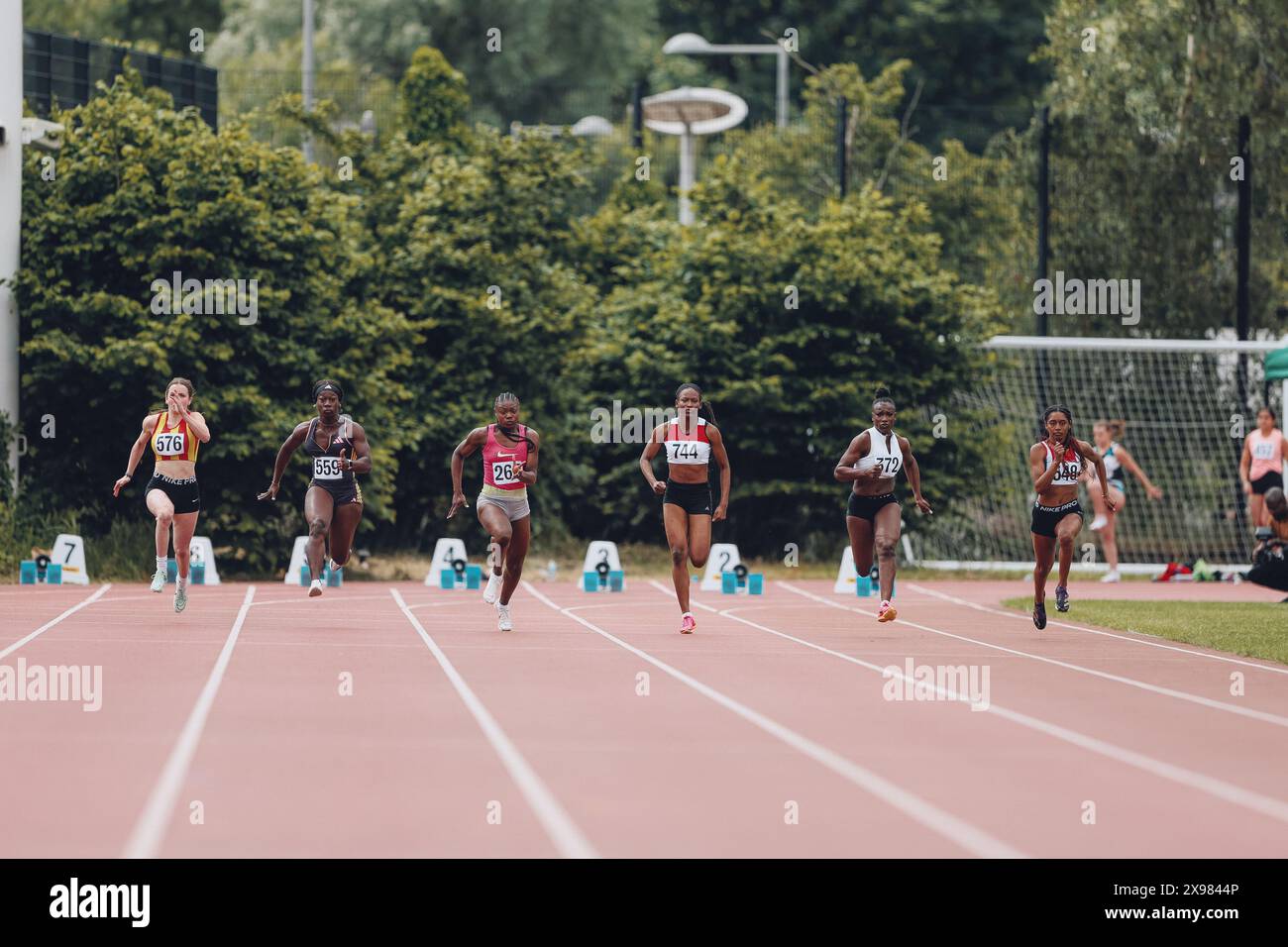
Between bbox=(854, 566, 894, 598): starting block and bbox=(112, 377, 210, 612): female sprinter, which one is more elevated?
bbox=(112, 377, 210, 612): female sprinter

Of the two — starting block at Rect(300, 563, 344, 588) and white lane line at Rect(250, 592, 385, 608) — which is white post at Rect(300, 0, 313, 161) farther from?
white lane line at Rect(250, 592, 385, 608)

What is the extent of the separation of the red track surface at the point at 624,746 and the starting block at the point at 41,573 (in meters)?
4.47

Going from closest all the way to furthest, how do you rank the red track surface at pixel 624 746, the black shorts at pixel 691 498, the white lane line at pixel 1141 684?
the red track surface at pixel 624 746 < the white lane line at pixel 1141 684 < the black shorts at pixel 691 498

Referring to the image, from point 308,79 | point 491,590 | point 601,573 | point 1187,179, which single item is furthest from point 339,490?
point 1187,179

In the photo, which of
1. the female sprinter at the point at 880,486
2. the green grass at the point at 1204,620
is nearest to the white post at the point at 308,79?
the female sprinter at the point at 880,486

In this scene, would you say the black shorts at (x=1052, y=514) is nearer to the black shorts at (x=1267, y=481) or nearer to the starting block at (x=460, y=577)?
the starting block at (x=460, y=577)

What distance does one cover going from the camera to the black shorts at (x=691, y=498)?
53.2ft

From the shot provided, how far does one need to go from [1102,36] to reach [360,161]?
1314cm

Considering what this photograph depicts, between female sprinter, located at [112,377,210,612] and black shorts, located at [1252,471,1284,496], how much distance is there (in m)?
13.3

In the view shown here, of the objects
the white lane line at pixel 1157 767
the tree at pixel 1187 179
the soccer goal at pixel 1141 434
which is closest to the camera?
the white lane line at pixel 1157 767

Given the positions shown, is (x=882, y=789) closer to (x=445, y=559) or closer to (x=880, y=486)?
(x=880, y=486)

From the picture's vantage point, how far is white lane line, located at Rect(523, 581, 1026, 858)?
23.3 feet

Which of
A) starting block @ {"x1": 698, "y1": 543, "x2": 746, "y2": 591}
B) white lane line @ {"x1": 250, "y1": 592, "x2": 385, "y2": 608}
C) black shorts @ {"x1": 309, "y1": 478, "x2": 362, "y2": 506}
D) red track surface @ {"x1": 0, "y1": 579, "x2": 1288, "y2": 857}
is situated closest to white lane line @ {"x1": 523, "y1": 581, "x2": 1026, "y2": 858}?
red track surface @ {"x1": 0, "y1": 579, "x2": 1288, "y2": 857}
